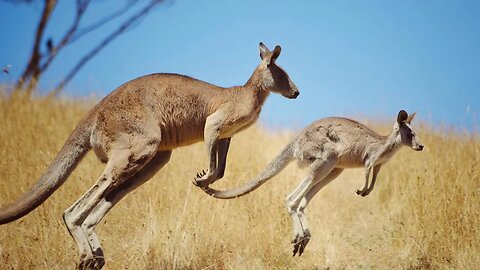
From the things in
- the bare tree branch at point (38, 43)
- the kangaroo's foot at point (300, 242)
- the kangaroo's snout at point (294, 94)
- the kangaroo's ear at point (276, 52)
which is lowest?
the kangaroo's foot at point (300, 242)

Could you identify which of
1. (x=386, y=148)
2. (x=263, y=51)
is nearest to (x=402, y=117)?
(x=386, y=148)

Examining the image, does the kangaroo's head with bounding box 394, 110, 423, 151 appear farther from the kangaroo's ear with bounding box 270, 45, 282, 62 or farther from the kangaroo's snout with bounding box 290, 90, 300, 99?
the kangaroo's ear with bounding box 270, 45, 282, 62

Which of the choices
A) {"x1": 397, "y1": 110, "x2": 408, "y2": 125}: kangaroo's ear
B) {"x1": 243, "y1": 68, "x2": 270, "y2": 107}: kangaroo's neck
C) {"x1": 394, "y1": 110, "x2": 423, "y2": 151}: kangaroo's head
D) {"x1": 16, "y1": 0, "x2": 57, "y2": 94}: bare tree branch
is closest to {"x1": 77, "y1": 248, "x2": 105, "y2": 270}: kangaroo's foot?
{"x1": 243, "y1": 68, "x2": 270, "y2": 107}: kangaroo's neck

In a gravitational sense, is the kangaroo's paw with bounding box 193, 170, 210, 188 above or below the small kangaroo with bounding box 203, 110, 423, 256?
below

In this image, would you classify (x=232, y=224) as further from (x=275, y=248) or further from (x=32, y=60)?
(x=32, y=60)

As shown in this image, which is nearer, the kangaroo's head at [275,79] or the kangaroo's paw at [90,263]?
the kangaroo's paw at [90,263]

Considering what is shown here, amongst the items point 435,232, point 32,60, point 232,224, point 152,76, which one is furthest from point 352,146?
point 32,60

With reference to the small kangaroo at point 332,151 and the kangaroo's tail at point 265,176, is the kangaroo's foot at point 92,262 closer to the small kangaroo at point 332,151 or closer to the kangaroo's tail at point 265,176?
the kangaroo's tail at point 265,176

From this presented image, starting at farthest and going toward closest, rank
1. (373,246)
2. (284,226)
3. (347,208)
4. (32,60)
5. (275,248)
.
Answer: (32,60)
(347,208)
(373,246)
(284,226)
(275,248)

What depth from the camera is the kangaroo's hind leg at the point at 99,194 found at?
5.86 meters

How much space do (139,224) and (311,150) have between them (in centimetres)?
255

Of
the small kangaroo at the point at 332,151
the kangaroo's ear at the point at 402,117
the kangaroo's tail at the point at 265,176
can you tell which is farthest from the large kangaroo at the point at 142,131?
the kangaroo's ear at the point at 402,117

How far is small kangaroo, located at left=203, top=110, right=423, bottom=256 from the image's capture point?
7.05m

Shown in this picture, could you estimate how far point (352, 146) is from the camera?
23.7 feet
